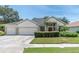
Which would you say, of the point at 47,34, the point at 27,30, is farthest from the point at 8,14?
the point at 47,34

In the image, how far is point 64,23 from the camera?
9.04 m

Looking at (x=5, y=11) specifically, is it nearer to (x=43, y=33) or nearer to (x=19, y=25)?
(x=19, y=25)

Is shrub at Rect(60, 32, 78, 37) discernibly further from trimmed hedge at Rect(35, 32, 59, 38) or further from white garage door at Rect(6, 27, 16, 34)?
white garage door at Rect(6, 27, 16, 34)

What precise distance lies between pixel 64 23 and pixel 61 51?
1134mm

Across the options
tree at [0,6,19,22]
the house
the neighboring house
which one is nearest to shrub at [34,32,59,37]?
the house

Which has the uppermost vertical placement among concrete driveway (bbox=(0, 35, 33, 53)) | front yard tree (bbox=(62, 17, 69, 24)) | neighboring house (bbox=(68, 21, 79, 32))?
front yard tree (bbox=(62, 17, 69, 24))

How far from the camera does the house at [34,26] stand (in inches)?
366

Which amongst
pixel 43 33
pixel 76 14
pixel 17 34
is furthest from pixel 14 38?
pixel 76 14

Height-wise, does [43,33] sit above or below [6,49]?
above

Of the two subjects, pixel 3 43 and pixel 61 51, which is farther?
pixel 3 43

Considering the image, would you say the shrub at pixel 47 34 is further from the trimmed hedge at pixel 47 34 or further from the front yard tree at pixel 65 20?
the front yard tree at pixel 65 20

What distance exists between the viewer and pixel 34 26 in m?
9.75

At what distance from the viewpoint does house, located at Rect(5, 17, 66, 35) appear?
9297 millimetres

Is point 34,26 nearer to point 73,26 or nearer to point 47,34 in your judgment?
point 47,34
